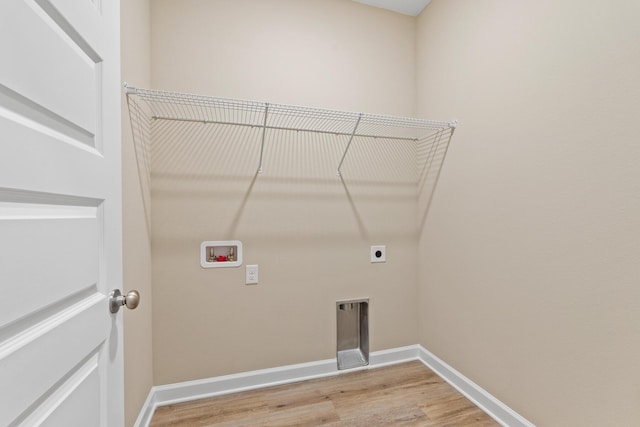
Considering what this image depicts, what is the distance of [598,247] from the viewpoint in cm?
108

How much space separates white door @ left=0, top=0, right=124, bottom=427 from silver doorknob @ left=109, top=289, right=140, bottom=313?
0.02 metres

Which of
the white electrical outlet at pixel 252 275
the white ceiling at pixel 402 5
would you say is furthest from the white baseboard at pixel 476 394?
the white ceiling at pixel 402 5

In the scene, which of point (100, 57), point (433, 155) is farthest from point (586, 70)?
point (100, 57)

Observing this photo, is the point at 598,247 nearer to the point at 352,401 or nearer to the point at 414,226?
the point at 414,226

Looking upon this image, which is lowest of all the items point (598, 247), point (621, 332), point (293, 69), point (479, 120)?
point (621, 332)

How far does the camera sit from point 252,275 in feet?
5.74

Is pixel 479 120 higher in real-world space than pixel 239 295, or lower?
higher

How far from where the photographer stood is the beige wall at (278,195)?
1.62 meters

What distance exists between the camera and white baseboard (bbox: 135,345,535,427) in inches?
57.9

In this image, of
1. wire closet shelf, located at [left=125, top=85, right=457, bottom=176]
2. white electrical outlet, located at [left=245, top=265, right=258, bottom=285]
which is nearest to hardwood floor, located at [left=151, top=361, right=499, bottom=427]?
white electrical outlet, located at [left=245, top=265, right=258, bottom=285]

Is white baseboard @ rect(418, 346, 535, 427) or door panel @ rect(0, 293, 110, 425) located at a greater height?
door panel @ rect(0, 293, 110, 425)

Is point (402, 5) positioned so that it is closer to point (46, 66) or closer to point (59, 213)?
point (46, 66)

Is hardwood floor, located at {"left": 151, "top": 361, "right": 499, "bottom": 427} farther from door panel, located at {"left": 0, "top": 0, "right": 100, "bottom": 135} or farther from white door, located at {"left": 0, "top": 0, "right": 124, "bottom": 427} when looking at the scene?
door panel, located at {"left": 0, "top": 0, "right": 100, "bottom": 135}

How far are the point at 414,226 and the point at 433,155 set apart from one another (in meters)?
0.54
